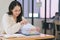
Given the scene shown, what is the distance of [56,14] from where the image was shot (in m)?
5.47

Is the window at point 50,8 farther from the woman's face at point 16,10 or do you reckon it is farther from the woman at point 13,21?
the woman's face at point 16,10

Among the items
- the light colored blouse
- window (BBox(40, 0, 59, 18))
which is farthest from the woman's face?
window (BBox(40, 0, 59, 18))

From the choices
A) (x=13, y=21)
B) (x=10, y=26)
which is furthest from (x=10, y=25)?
(x=13, y=21)

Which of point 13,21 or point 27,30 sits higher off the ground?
point 13,21

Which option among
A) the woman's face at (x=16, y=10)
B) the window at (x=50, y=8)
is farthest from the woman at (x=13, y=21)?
the window at (x=50, y=8)

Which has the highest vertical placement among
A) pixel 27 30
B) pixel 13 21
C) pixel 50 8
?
pixel 50 8

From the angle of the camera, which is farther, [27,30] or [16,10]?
[16,10]

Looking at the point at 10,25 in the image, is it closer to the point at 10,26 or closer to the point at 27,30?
the point at 10,26

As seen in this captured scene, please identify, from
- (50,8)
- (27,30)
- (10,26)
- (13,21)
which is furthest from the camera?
(50,8)

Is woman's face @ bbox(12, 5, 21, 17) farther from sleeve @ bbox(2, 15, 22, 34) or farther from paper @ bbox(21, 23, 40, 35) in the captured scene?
paper @ bbox(21, 23, 40, 35)

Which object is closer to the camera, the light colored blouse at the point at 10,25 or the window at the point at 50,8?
the light colored blouse at the point at 10,25

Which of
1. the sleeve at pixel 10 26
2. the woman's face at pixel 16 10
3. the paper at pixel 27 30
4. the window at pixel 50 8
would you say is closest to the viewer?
the paper at pixel 27 30

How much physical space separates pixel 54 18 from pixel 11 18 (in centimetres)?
282

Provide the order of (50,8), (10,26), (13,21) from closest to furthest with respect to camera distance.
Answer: (10,26), (13,21), (50,8)
